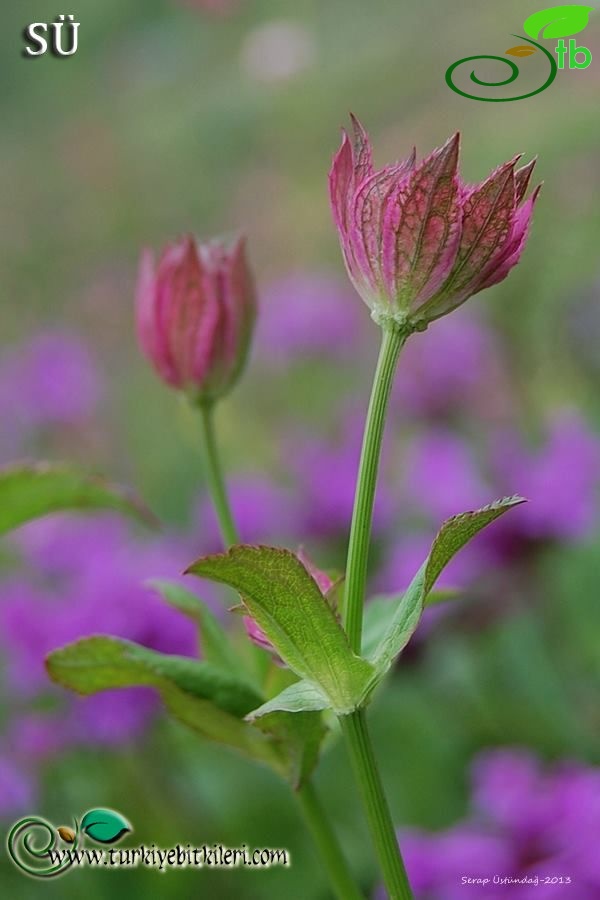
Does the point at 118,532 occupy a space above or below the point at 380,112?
below

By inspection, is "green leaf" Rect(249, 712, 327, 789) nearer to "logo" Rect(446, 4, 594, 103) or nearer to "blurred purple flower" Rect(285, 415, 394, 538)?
"logo" Rect(446, 4, 594, 103)

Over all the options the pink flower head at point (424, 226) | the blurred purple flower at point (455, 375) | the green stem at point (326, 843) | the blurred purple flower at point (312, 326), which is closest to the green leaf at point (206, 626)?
the green stem at point (326, 843)

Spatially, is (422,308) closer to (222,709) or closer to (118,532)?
(222,709)

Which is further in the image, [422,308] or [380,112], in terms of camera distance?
[380,112]

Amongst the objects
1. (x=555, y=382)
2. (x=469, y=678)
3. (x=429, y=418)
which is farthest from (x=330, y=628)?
(x=555, y=382)

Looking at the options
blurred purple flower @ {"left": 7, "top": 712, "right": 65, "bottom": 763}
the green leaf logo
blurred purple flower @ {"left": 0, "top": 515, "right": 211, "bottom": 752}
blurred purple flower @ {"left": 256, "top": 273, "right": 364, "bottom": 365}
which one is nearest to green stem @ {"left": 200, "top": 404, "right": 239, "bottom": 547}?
the green leaf logo
